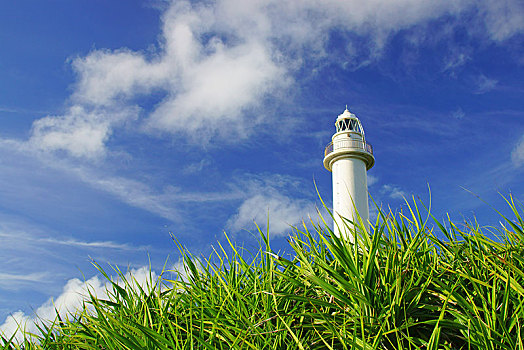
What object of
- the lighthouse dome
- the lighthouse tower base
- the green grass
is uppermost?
the lighthouse dome

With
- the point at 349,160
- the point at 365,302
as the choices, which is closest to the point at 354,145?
the point at 349,160

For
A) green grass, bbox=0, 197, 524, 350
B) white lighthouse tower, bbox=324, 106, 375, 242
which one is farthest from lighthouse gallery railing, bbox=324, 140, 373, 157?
green grass, bbox=0, 197, 524, 350

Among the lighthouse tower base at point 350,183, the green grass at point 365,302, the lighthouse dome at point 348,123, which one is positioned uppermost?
the lighthouse dome at point 348,123

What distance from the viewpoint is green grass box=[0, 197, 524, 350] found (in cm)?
248

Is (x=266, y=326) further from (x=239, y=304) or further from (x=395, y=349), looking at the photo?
(x=395, y=349)

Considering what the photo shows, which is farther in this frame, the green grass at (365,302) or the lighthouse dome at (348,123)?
the lighthouse dome at (348,123)

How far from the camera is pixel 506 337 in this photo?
228 cm

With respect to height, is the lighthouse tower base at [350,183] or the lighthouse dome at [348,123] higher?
the lighthouse dome at [348,123]

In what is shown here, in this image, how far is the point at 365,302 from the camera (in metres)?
2.55

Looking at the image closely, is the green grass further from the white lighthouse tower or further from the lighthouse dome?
the lighthouse dome

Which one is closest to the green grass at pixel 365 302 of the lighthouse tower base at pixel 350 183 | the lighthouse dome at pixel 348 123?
the lighthouse tower base at pixel 350 183

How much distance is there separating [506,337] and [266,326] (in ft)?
4.35

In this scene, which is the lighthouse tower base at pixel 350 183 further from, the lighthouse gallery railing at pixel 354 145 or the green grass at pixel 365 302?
the green grass at pixel 365 302

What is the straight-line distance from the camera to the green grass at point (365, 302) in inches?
97.7
